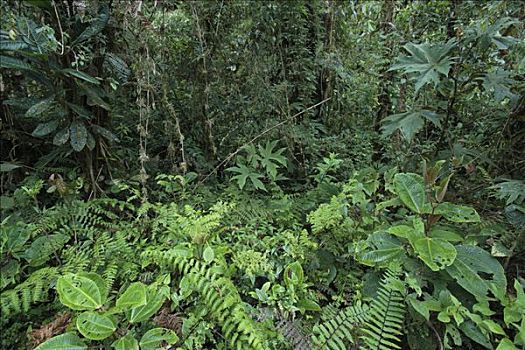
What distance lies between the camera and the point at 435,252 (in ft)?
4.09

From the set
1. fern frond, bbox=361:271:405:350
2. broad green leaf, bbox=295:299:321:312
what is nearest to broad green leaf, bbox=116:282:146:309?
broad green leaf, bbox=295:299:321:312

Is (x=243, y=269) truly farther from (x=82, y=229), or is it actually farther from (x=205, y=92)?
(x=205, y=92)

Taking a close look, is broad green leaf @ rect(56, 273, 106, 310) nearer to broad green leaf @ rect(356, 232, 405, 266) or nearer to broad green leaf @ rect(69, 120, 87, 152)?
broad green leaf @ rect(69, 120, 87, 152)

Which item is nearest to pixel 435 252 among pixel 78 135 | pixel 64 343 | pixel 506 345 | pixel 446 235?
pixel 446 235

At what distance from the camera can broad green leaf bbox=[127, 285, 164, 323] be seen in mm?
1207

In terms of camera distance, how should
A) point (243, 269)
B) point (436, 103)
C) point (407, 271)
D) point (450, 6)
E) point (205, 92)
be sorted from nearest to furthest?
1. point (407, 271)
2. point (243, 269)
3. point (436, 103)
4. point (205, 92)
5. point (450, 6)

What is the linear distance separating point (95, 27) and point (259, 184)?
1255 millimetres

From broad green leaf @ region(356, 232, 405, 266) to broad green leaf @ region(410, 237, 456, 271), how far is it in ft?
0.30

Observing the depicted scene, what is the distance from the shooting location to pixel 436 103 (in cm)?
216

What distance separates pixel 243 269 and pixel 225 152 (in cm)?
119

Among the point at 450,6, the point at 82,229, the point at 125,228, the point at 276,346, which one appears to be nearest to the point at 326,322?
the point at 276,346

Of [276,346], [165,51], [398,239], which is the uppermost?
[165,51]

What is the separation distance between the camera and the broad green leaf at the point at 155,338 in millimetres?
1154

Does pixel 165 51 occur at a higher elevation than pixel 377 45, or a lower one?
higher
